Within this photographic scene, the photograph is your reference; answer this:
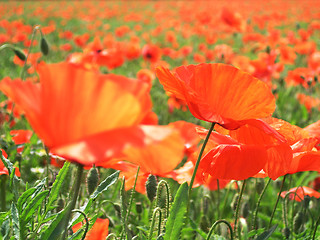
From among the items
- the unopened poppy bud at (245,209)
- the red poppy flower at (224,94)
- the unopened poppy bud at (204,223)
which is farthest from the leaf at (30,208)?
the unopened poppy bud at (245,209)

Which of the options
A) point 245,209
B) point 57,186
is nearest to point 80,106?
point 57,186

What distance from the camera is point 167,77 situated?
859mm

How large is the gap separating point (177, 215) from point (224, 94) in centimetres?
28

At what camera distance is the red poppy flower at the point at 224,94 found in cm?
85

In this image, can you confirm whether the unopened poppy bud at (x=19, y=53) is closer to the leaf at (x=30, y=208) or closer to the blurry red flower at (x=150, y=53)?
the leaf at (x=30, y=208)

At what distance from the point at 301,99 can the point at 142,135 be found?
329 cm

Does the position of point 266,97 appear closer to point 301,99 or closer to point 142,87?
point 142,87

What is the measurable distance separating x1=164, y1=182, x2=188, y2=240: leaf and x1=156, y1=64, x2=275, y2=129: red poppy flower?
0.17 meters

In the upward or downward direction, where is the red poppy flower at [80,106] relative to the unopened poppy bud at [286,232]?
upward

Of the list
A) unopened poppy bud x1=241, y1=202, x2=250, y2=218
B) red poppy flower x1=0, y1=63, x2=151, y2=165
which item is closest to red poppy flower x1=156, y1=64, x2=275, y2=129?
red poppy flower x1=0, y1=63, x2=151, y2=165

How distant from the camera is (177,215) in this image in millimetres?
903

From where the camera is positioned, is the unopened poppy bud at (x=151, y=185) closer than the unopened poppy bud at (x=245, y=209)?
Yes

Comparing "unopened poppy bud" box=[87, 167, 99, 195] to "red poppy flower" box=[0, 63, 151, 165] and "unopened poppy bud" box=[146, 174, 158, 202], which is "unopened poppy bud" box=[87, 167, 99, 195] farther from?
"red poppy flower" box=[0, 63, 151, 165]

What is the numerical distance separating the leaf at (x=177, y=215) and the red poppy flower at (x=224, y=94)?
6.6 inches
